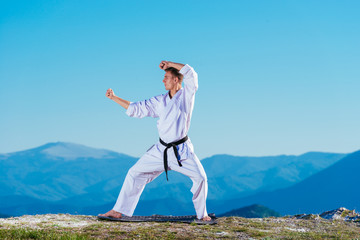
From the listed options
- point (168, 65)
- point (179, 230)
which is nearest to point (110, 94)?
point (168, 65)

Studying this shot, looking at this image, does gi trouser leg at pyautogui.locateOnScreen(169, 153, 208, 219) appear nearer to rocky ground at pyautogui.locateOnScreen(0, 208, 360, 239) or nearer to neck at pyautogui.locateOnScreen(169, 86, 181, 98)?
rocky ground at pyautogui.locateOnScreen(0, 208, 360, 239)

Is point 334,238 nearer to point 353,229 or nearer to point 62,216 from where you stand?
point 353,229

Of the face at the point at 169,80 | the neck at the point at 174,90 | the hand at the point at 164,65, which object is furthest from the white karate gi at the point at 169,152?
the hand at the point at 164,65

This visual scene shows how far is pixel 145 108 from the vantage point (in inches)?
421

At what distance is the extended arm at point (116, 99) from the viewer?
10930 mm

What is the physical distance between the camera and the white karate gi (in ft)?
33.2

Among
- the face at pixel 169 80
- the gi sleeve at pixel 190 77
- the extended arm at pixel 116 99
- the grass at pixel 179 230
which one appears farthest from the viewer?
the extended arm at pixel 116 99

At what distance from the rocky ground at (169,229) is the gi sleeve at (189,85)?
2.64 meters

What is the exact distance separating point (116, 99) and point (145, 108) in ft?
2.76

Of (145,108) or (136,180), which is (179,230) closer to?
(136,180)

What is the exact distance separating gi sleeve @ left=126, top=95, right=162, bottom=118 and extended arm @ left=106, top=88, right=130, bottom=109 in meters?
0.14

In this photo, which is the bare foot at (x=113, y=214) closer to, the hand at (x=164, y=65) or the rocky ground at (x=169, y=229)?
the rocky ground at (x=169, y=229)

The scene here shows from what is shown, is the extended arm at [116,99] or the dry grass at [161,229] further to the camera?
the extended arm at [116,99]

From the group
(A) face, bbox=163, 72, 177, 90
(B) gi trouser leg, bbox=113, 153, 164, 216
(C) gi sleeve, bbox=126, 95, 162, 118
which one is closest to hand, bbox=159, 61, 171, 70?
(A) face, bbox=163, 72, 177, 90
